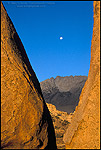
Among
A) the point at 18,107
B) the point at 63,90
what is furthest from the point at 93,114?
the point at 63,90

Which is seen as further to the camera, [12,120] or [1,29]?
[1,29]

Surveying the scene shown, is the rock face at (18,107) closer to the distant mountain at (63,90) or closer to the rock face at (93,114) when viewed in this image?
the rock face at (93,114)

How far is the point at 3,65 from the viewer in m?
2.10

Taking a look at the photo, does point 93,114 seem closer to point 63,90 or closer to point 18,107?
point 18,107

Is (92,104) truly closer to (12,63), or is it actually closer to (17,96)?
(17,96)

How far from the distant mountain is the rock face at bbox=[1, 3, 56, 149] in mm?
22079

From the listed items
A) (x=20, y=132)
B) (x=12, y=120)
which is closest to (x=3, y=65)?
(x=12, y=120)

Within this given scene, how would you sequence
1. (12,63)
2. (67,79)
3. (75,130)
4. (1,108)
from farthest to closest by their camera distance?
1. (67,79)
2. (75,130)
3. (12,63)
4. (1,108)

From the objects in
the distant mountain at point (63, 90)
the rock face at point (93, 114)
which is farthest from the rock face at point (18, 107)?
the distant mountain at point (63, 90)

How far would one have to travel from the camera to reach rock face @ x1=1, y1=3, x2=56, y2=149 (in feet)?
6.63

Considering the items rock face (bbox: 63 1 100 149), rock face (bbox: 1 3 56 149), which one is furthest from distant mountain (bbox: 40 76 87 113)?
rock face (bbox: 1 3 56 149)

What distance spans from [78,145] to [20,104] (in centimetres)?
107

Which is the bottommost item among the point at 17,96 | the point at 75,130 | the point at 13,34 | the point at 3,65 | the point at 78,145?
the point at 78,145

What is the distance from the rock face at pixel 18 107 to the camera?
2.02 m
